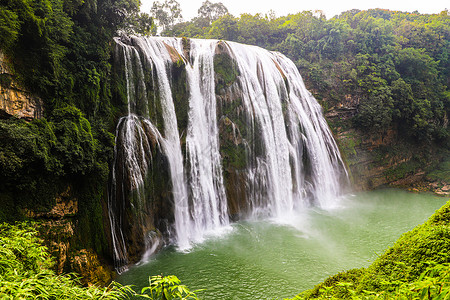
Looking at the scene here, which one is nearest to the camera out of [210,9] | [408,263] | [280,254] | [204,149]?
[408,263]

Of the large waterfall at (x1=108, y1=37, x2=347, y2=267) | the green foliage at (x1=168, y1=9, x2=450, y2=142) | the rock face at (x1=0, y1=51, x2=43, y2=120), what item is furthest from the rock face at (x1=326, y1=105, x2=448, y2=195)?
the rock face at (x1=0, y1=51, x2=43, y2=120)

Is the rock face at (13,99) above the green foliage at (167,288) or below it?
above

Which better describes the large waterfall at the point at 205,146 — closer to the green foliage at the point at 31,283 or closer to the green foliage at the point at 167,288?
the green foliage at the point at 31,283

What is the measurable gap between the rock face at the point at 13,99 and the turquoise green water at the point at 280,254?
4.93 metres

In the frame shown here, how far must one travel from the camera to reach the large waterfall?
8445 millimetres

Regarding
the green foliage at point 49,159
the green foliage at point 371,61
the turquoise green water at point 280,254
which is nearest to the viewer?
the green foliage at point 49,159

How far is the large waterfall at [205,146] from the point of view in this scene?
8.45 meters

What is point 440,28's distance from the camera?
22.7 meters

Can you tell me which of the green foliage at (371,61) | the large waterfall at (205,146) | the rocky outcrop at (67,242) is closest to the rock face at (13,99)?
the rocky outcrop at (67,242)

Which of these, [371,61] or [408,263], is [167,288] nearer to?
[408,263]

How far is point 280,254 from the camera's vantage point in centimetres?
795

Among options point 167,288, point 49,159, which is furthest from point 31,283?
point 49,159

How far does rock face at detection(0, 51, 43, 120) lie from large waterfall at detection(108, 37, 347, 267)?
2.68m

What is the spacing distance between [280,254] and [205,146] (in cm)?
529
